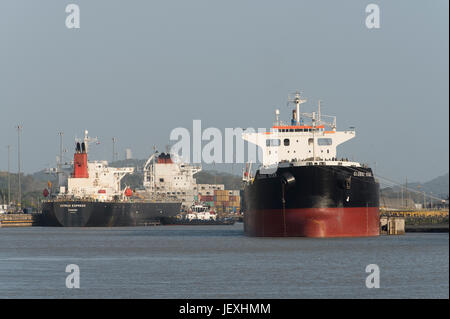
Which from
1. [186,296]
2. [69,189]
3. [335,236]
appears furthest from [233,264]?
[69,189]

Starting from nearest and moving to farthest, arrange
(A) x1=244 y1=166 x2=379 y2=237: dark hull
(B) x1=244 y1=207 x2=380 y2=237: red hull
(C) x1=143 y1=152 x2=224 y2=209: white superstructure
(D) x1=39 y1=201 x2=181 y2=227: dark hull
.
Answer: (A) x1=244 y1=166 x2=379 y2=237: dark hull < (B) x1=244 y1=207 x2=380 y2=237: red hull < (D) x1=39 y1=201 x2=181 y2=227: dark hull < (C) x1=143 y1=152 x2=224 y2=209: white superstructure

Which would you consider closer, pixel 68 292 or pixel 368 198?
pixel 68 292

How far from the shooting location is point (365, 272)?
116 ft

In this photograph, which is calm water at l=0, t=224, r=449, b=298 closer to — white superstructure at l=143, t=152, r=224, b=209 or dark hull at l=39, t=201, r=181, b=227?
dark hull at l=39, t=201, r=181, b=227

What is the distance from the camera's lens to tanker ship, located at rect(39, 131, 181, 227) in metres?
108

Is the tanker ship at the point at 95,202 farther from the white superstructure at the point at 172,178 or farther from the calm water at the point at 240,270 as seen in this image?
the calm water at the point at 240,270

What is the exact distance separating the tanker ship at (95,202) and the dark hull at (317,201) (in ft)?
189

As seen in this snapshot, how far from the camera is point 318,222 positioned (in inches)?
2046

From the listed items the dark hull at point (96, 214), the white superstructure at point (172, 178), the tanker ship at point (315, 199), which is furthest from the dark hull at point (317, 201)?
the white superstructure at point (172, 178)

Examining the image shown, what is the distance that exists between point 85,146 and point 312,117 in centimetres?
6871

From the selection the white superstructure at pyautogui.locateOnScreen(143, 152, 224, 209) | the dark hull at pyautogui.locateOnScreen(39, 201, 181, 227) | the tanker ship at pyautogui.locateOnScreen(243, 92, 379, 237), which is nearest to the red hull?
the tanker ship at pyautogui.locateOnScreen(243, 92, 379, 237)

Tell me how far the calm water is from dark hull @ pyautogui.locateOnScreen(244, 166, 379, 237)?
88 centimetres

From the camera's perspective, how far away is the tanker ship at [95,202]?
10831 cm
